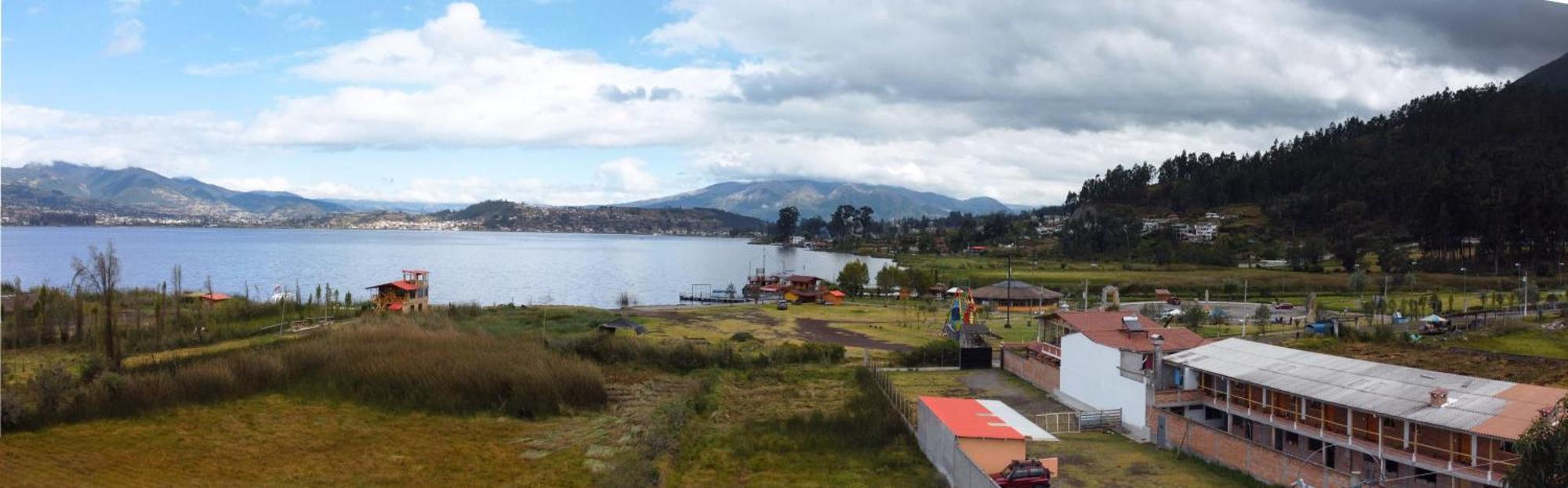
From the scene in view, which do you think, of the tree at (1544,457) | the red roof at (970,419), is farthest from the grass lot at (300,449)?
the tree at (1544,457)

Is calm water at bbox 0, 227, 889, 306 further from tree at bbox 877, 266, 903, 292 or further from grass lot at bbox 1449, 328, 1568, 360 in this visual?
grass lot at bbox 1449, 328, 1568, 360

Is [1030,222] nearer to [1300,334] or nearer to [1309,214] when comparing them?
[1309,214]

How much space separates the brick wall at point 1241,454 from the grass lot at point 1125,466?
16cm

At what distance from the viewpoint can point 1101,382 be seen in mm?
18438

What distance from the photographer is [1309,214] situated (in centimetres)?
7600

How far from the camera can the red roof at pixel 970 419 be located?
512 inches

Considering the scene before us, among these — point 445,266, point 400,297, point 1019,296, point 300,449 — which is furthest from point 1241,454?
point 445,266

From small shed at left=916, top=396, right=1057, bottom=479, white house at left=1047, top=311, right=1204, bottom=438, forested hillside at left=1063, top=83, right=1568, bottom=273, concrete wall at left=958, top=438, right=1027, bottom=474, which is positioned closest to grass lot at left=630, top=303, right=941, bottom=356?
white house at left=1047, top=311, right=1204, bottom=438

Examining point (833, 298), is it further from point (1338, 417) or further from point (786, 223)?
point (786, 223)

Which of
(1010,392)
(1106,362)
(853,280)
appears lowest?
(1010,392)

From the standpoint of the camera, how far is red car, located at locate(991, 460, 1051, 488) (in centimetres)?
1241

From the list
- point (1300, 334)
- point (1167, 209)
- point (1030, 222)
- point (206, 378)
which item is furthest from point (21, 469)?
point (1030, 222)

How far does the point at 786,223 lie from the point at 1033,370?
129491 millimetres

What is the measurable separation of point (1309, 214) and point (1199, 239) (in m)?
10.9
